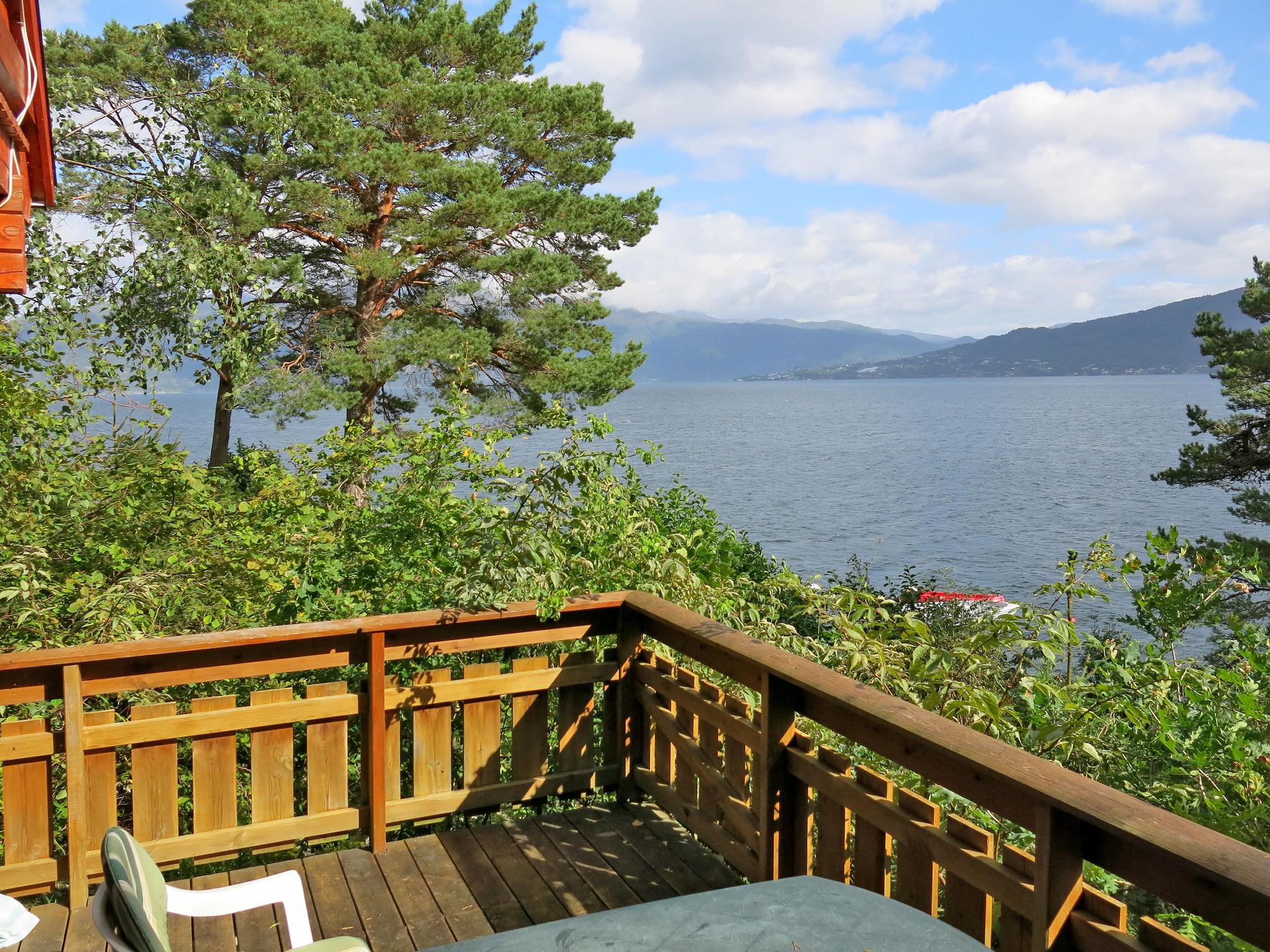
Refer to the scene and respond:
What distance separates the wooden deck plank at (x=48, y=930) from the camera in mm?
2445

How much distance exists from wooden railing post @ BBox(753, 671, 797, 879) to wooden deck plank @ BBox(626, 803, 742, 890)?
181 millimetres

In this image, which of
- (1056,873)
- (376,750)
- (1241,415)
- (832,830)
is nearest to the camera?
(1056,873)

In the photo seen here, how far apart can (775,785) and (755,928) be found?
4.07 ft

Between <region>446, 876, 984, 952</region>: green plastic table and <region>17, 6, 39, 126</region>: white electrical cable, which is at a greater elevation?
<region>17, 6, 39, 126</region>: white electrical cable

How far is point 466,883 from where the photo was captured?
2814mm

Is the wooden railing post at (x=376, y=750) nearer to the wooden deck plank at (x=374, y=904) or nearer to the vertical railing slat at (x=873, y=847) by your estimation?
the wooden deck plank at (x=374, y=904)

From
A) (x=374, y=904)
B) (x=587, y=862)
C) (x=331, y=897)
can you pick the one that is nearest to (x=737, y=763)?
(x=587, y=862)

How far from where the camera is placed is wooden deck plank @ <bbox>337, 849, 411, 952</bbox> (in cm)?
250

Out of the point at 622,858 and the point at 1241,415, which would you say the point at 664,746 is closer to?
the point at 622,858

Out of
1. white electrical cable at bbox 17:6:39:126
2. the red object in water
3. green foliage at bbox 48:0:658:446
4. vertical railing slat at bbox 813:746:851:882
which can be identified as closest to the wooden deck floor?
vertical railing slat at bbox 813:746:851:882

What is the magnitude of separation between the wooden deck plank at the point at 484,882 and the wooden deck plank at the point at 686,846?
1.86 ft

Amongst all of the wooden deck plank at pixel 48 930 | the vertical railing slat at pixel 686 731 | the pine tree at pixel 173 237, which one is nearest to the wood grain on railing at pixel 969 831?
the vertical railing slat at pixel 686 731

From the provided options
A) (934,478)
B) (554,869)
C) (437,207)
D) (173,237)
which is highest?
(437,207)

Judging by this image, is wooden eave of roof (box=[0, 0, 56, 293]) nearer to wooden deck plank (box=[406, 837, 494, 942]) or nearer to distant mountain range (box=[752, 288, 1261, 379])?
wooden deck plank (box=[406, 837, 494, 942])
